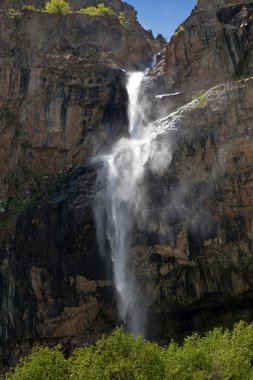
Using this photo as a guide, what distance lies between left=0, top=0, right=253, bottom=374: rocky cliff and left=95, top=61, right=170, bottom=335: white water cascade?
0.64 m

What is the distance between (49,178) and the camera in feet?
160

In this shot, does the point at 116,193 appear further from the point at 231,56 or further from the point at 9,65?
the point at 9,65

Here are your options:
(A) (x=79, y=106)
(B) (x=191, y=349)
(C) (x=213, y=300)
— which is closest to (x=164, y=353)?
(B) (x=191, y=349)

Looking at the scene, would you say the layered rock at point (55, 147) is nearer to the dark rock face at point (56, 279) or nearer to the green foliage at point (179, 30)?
the dark rock face at point (56, 279)

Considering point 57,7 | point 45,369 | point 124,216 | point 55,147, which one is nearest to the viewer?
point 45,369

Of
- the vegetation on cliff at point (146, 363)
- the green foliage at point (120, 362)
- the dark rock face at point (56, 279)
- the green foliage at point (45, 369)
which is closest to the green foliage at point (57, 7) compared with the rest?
the dark rock face at point (56, 279)

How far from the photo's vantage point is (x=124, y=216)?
123 ft

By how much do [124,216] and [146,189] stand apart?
265 centimetres

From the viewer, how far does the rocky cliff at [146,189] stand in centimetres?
3375

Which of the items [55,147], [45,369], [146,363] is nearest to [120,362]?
[146,363]

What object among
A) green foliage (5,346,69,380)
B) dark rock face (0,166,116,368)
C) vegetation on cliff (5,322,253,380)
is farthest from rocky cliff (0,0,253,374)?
green foliage (5,346,69,380)

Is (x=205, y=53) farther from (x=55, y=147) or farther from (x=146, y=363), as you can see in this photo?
(x=146, y=363)

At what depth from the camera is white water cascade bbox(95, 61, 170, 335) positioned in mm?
35844

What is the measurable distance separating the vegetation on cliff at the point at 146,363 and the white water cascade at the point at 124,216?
35.3 ft
